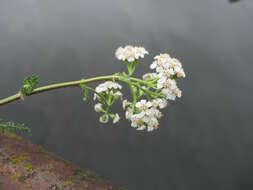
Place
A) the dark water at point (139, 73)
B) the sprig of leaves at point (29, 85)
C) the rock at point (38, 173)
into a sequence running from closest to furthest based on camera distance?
the rock at point (38, 173), the sprig of leaves at point (29, 85), the dark water at point (139, 73)

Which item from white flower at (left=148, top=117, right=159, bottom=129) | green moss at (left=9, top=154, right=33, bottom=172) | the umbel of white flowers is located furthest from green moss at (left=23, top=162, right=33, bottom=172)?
white flower at (left=148, top=117, right=159, bottom=129)

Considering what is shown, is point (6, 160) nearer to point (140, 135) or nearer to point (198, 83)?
point (140, 135)

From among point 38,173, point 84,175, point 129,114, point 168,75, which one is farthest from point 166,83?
point 38,173

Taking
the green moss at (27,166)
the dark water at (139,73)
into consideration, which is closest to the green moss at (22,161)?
the green moss at (27,166)

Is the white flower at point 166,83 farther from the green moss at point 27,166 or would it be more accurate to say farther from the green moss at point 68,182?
the green moss at point 27,166

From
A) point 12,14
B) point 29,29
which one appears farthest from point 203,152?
point 12,14

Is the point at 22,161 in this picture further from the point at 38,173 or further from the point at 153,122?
the point at 153,122

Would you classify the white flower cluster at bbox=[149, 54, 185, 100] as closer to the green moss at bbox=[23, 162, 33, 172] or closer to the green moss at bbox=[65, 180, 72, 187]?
the green moss at bbox=[65, 180, 72, 187]
